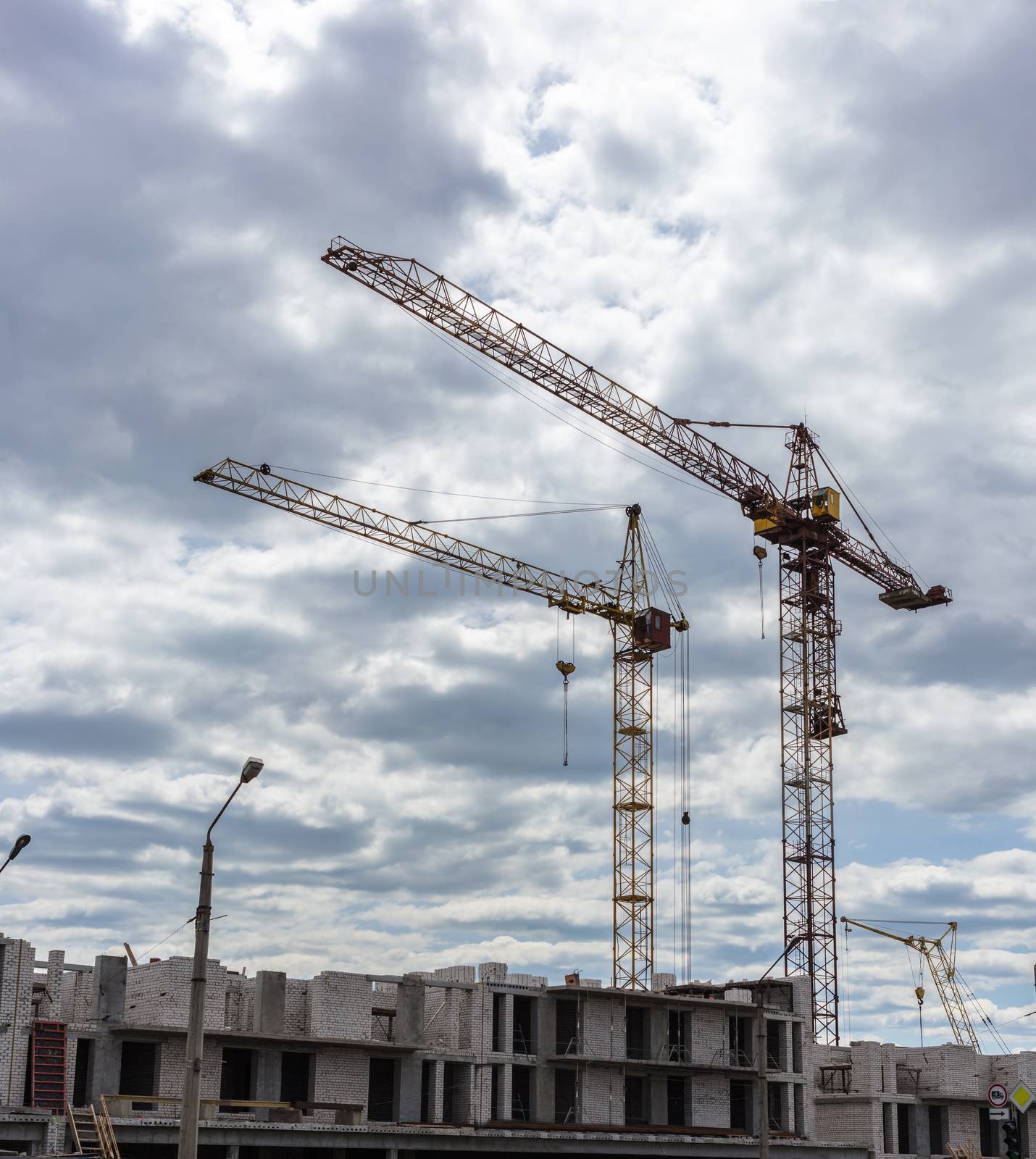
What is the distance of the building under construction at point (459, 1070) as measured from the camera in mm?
50125

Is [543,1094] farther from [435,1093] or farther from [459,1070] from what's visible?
[435,1093]

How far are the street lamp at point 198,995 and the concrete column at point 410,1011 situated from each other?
3635 centimetres

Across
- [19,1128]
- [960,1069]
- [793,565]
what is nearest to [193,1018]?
[19,1128]

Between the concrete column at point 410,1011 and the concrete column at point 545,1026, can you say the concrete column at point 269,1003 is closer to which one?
the concrete column at point 410,1011

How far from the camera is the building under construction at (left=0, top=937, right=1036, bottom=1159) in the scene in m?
50.1

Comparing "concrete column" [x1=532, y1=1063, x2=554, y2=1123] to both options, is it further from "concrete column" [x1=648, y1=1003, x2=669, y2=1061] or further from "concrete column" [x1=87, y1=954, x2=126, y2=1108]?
"concrete column" [x1=87, y1=954, x2=126, y2=1108]

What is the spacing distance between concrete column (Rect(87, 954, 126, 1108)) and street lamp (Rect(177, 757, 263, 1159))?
30.2m

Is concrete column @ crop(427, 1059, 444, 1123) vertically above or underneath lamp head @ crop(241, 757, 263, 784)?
underneath

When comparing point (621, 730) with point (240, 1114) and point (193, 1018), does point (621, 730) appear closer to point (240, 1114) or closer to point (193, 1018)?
point (240, 1114)

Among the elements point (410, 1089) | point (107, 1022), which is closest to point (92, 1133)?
point (107, 1022)

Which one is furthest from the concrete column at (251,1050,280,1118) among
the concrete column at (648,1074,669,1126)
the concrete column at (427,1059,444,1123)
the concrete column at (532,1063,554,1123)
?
the concrete column at (648,1074,669,1126)

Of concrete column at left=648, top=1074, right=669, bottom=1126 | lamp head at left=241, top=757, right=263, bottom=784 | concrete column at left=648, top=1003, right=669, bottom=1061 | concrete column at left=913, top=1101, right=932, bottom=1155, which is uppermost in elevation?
lamp head at left=241, top=757, right=263, bottom=784

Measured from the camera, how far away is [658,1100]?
68.2m

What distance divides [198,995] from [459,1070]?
4065cm
